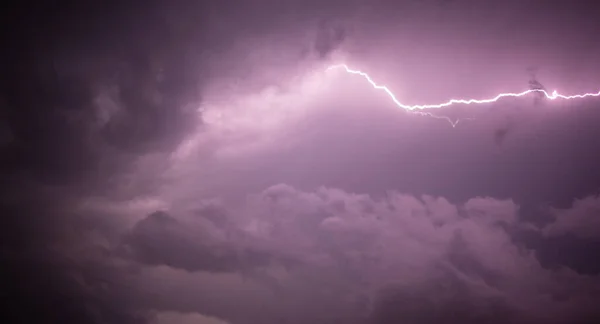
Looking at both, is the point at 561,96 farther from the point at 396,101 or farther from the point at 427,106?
the point at 396,101

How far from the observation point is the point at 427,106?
944 inches

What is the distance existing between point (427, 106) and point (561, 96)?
26.2 ft

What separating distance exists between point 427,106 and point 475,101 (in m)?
3.10

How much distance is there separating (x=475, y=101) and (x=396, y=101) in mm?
5035

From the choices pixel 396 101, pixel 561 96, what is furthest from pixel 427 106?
pixel 561 96

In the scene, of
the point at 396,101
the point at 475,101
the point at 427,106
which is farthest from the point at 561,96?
the point at 396,101

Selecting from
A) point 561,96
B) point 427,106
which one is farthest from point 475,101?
point 561,96

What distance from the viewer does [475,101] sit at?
2436 centimetres

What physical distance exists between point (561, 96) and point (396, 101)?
390 inches

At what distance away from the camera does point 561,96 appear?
78.2 feet

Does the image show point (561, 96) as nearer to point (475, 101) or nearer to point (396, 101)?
point (475, 101)

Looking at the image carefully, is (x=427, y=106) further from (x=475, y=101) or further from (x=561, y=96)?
(x=561, y=96)
